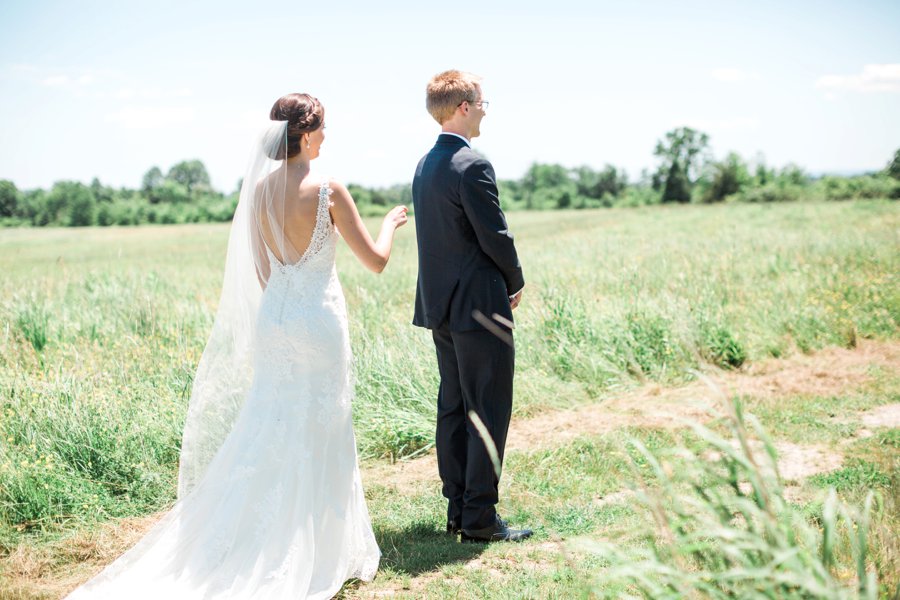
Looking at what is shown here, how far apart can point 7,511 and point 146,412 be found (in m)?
1.21

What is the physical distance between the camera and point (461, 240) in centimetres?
407

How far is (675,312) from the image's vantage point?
27.3 ft

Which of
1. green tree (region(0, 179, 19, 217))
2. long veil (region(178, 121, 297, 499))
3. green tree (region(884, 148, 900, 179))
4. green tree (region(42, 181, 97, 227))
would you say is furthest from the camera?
green tree (region(42, 181, 97, 227))

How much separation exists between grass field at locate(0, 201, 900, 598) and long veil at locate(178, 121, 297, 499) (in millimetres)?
964

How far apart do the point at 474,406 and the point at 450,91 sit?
181cm

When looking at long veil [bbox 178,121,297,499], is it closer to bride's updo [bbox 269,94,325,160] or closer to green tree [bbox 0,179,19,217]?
bride's updo [bbox 269,94,325,160]

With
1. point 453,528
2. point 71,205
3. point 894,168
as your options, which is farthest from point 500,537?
point 71,205

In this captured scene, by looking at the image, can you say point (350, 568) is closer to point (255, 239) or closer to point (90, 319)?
point (255, 239)

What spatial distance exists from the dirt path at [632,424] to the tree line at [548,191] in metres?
40.9

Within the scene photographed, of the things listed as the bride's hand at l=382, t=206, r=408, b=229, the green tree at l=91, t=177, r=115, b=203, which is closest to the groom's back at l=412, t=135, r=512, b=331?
the bride's hand at l=382, t=206, r=408, b=229

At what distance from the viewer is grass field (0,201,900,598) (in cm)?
390

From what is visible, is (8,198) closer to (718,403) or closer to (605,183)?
(718,403)

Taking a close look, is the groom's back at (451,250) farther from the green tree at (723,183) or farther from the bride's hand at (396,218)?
the green tree at (723,183)

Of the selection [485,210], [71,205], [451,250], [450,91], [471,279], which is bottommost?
[471,279]
